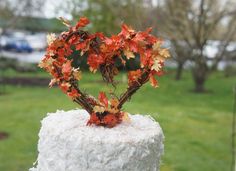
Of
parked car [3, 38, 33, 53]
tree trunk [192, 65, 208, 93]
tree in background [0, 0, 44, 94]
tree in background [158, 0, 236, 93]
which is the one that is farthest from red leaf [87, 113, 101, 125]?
parked car [3, 38, 33, 53]

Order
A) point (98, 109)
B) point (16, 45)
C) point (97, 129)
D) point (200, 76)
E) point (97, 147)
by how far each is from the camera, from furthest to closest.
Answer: point (16, 45) → point (200, 76) → point (98, 109) → point (97, 129) → point (97, 147)

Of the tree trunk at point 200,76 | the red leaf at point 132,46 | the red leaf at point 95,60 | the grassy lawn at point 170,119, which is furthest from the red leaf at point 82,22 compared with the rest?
the tree trunk at point 200,76

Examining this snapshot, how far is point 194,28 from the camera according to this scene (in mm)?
15430

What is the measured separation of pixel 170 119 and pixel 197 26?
514 cm

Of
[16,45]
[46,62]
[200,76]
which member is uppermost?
[46,62]

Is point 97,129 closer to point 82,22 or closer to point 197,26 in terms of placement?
point 82,22

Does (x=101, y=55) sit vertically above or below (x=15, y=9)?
below

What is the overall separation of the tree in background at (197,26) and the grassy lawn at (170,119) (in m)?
1.12

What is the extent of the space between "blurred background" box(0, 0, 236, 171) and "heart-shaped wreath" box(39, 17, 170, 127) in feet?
13.7

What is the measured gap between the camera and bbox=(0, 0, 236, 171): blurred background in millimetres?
9094

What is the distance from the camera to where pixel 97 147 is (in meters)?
3.60

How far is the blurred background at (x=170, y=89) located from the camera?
29.8 feet

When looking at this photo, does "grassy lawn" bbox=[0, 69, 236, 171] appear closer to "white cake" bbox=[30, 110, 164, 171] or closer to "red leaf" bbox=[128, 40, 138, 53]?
"white cake" bbox=[30, 110, 164, 171]

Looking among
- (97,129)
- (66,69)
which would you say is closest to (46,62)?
(66,69)
